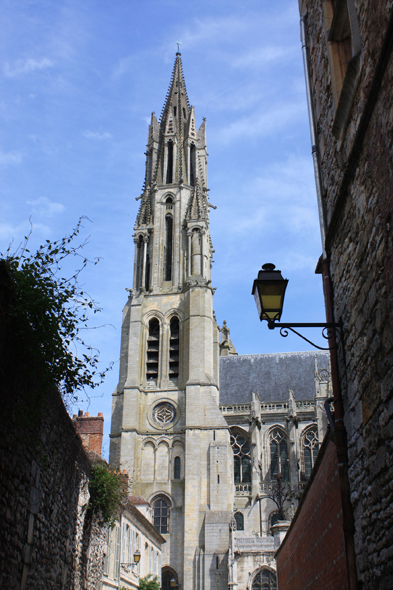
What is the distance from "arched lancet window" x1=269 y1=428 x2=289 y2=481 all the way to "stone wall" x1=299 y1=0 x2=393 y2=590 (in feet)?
107

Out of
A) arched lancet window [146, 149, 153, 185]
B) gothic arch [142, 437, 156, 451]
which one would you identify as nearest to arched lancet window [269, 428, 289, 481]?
gothic arch [142, 437, 156, 451]

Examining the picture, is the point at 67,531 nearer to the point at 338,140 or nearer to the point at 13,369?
the point at 13,369

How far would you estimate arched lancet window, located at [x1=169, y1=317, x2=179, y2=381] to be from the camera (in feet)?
116

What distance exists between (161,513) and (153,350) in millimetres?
9220

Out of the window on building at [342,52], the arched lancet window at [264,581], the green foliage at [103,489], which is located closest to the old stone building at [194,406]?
the arched lancet window at [264,581]

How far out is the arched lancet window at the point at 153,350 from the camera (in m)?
35.5

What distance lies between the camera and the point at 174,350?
117 feet

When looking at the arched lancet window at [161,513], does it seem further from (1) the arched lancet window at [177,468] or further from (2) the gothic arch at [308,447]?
(2) the gothic arch at [308,447]

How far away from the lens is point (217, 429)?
1281 inches

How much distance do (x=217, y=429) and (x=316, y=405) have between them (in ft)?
23.1

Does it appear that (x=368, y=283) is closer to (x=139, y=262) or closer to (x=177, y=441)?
(x=177, y=441)

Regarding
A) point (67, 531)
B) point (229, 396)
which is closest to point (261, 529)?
point (229, 396)

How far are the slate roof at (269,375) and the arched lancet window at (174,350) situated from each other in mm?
7207

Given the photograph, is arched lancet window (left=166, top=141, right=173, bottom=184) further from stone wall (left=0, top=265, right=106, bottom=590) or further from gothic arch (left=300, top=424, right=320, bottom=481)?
stone wall (left=0, top=265, right=106, bottom=590)
